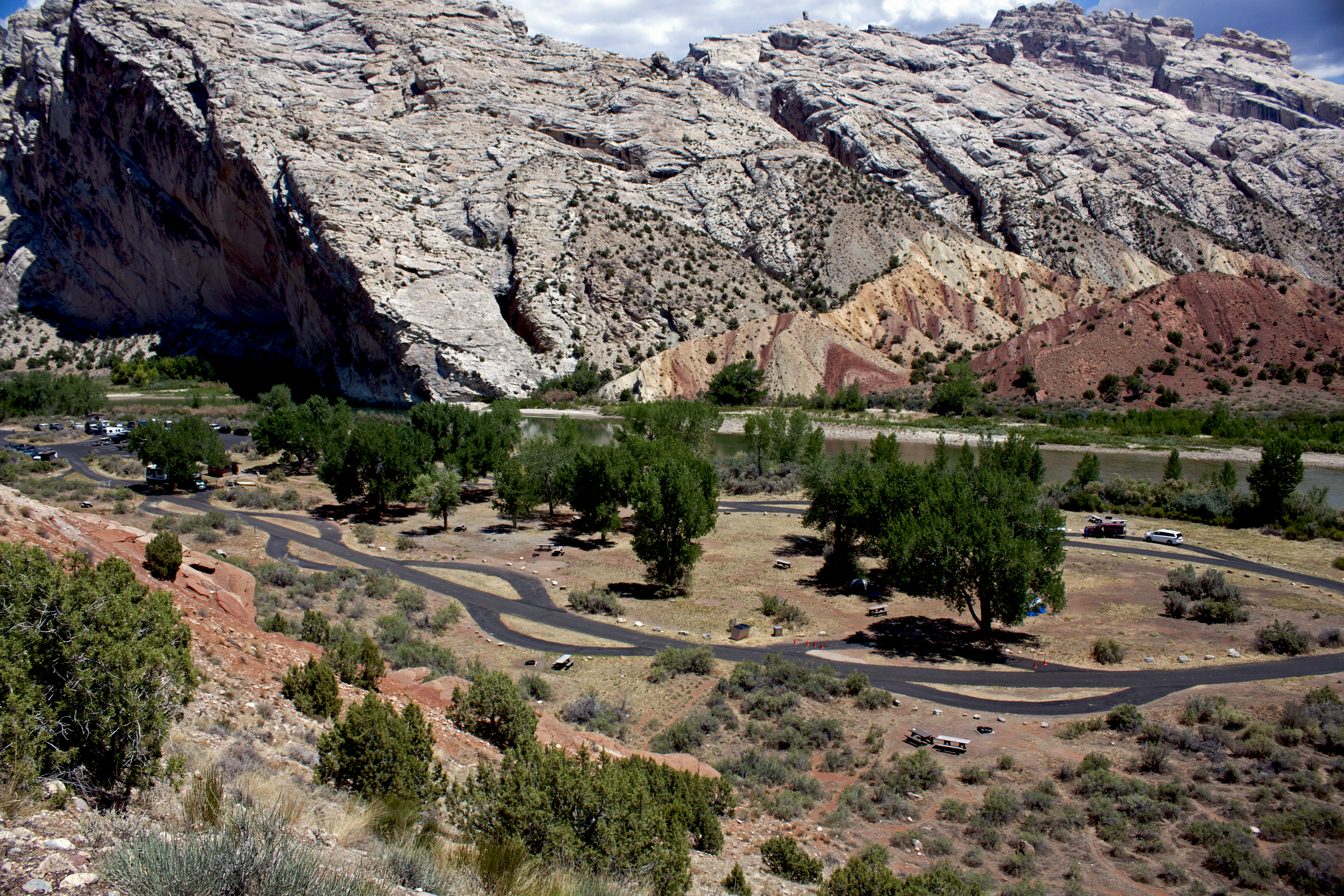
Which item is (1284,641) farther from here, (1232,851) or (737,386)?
(737,386)

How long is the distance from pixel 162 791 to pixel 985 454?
52548 mm

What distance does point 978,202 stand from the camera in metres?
130

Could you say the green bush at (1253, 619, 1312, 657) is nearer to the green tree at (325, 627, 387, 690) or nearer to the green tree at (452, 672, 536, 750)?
the green tree at (452, 672, 536, 750)

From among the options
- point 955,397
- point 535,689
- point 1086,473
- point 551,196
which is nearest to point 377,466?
point 535,689

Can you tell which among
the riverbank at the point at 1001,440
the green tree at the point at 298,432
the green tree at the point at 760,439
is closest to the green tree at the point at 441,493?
the green tree at the point at 298,432

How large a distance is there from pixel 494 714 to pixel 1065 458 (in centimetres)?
6936

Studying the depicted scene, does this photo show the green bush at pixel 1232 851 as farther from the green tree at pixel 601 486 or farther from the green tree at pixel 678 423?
the green tree at pixel 678 423

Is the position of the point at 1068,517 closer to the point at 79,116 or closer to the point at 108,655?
the point at 108,655

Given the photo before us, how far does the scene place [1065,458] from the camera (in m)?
70.1

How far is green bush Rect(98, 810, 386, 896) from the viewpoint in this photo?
4.92m

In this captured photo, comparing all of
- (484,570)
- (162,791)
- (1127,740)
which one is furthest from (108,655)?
(484,570)

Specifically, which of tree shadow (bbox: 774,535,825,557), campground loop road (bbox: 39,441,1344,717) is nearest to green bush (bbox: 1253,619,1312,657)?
campground loop road (bbox: 39,441,1344,717)

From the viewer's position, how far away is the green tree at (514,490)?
4197 cm

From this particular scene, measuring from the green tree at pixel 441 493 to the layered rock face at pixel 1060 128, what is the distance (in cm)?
11340
